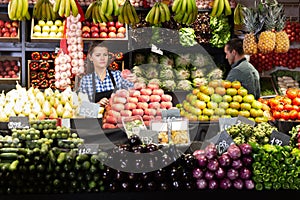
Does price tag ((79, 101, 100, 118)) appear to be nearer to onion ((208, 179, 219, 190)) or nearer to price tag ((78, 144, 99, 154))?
price tag ((78, 144, 99, 154))

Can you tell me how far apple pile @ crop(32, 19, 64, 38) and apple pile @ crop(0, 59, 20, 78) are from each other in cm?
64

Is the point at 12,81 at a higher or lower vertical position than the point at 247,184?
higher

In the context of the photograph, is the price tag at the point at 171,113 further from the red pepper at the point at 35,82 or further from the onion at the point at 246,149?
the red pepper at the point at 35,82

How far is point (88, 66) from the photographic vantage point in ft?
18.9

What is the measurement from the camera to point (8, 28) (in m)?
6.70

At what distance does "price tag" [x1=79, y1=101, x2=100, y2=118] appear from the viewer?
4.03m

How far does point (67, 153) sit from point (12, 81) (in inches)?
166

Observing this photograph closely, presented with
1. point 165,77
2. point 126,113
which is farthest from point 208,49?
point 126,113

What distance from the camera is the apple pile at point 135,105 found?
435 centimetres

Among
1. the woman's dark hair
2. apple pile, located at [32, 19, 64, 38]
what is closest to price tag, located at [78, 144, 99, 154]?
the woman's dark hair

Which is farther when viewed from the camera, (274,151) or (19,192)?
(274,151)

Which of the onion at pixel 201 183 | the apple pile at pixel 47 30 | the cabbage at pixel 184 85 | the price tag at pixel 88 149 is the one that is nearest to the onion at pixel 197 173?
the onion at pixel 201 183

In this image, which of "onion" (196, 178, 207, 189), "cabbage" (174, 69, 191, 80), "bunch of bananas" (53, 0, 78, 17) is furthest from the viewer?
"cabbage" (174, 69, 191, 80)

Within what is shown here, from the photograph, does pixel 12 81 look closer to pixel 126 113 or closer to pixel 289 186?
pixel 126 113
